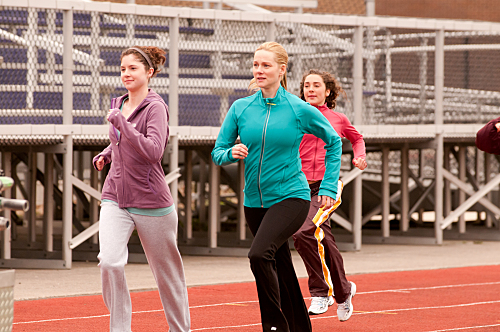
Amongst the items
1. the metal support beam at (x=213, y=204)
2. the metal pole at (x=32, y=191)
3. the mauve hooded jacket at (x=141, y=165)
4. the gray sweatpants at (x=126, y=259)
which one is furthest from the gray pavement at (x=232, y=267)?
the mauve hooded jacket at (x=141, y=165)

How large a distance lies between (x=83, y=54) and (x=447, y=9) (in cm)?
2781

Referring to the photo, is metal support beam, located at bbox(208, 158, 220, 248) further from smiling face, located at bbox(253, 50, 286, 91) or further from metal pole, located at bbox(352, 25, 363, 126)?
smiling face, located at bbox(253, 50, 286, 91)

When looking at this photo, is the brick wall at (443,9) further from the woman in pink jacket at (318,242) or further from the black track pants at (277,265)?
the black track pants at (277,265)

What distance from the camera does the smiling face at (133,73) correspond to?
18.5 feet

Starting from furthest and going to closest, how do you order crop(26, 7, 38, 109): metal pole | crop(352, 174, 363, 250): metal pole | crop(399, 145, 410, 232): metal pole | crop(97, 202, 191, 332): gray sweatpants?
1. crop(399, 145, 410, 232): metal pole
2. crop(352, 174, 363, 250): metal pole
3. crop(26, 7, 38, 109): metal pole
4. crop(97, 202, 191, 332): gray sweatpants

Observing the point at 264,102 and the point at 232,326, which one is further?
the point at 232,326

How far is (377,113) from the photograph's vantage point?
49.1ft

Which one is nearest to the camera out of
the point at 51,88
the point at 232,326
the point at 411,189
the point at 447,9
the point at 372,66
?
the point at 232,326

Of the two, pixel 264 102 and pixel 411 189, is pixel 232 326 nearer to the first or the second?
pixel 264 102

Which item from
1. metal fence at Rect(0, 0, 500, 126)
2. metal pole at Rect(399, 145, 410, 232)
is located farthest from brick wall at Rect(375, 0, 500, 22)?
metal fence at Rect(0, 0, 500, 126)

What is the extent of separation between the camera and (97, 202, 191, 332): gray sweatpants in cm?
543

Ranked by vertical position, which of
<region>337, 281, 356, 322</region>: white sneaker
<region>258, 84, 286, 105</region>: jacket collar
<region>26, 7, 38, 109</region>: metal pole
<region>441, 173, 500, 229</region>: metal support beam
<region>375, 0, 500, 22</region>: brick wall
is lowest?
<region>337, 281, 356, 322</region>: white sneaker

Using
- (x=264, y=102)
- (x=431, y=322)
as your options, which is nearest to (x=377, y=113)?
(x=431, y=322)

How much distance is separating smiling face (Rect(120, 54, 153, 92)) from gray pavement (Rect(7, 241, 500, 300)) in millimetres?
4386
